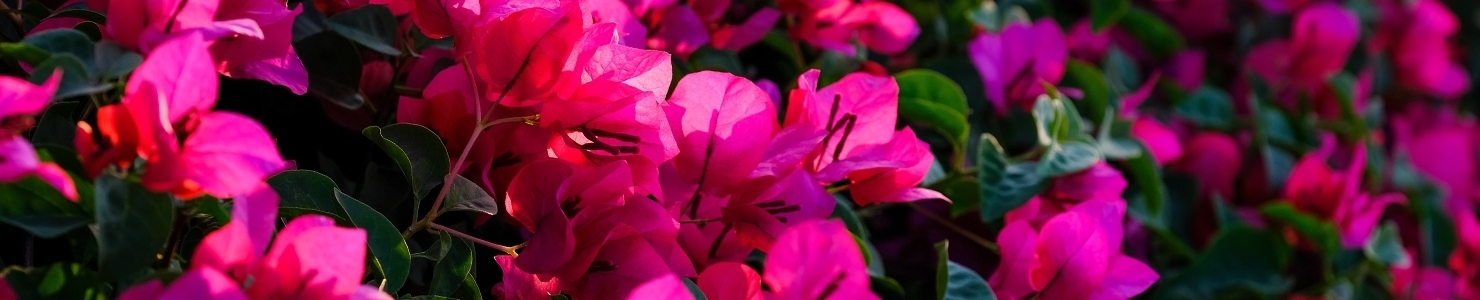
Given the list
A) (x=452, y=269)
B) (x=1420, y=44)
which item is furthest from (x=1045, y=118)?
(x=1420, y=44)

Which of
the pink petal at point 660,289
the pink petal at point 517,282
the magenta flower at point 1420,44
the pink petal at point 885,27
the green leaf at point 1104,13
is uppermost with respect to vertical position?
the pink petal at point 660,289

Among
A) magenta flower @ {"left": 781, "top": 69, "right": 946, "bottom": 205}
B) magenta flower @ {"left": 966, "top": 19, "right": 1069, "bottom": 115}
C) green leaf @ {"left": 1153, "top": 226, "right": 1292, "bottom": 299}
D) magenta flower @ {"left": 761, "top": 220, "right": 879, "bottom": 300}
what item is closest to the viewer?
magenta flower @ {"left": 761, "top": 220, "right": 879, "bottom": 300}

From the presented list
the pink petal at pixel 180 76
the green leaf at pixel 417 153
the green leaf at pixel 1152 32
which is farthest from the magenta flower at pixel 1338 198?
the pink petal at pixel 180 76

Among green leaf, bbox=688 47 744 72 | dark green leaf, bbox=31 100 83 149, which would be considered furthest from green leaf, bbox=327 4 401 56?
green leaf, bbox=688 47 744 72

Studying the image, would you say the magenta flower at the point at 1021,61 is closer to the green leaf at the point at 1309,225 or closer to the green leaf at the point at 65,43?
the green leaf at the point at 1309,225

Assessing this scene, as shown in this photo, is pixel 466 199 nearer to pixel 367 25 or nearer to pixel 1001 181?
pixel 367 25

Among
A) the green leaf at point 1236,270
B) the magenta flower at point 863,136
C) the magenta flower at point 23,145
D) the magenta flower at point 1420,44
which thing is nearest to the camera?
the magenta flower at point 23,145

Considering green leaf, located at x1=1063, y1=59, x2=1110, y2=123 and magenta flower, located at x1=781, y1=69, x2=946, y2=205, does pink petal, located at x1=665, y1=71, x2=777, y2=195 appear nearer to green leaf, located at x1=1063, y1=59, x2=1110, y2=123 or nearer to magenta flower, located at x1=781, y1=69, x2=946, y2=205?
magenta flower, located at x1=781, y1=69, x2=946, y2=205
